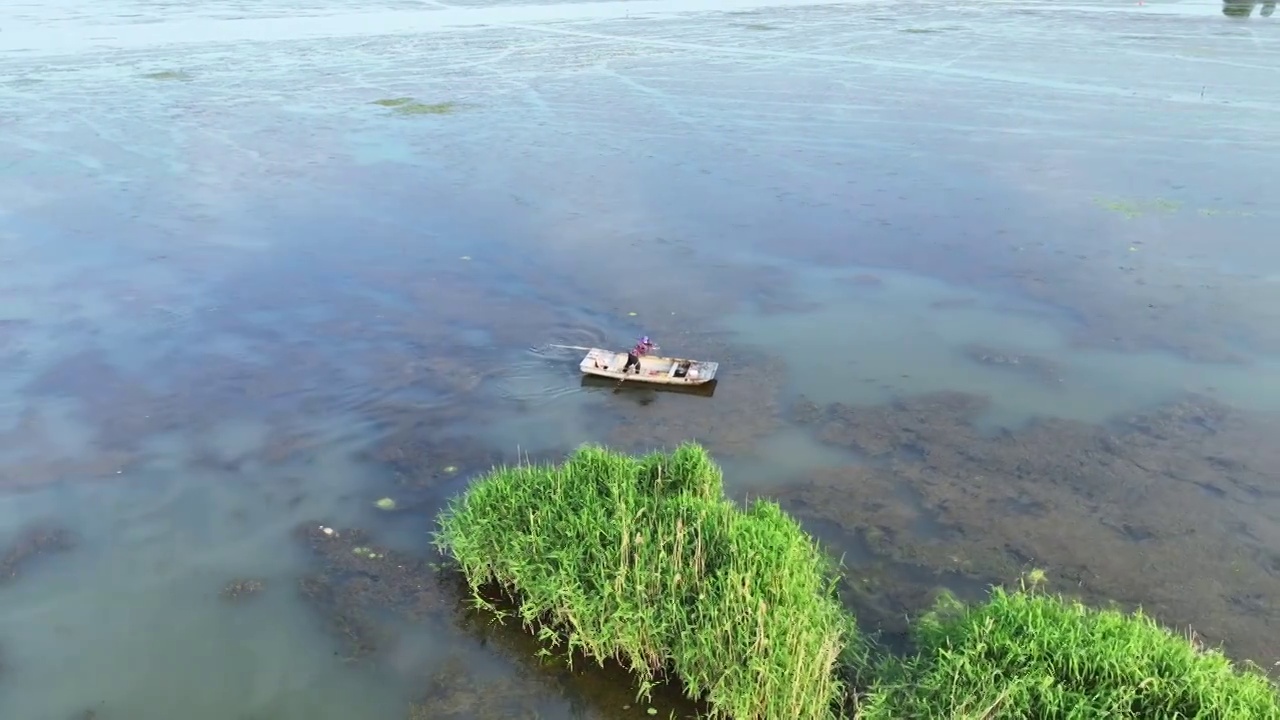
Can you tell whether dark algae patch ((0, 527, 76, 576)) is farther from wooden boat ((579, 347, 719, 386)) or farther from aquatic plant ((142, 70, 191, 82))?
aquatic plant ((142, 70, 191, 82))

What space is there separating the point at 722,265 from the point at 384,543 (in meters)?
8.61

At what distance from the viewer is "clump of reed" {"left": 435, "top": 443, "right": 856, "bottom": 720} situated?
287 inches

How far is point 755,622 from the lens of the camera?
24.3 ft

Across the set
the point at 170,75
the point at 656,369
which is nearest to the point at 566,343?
the point at 656,369

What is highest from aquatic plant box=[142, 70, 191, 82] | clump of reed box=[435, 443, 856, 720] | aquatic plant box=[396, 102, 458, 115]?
aquatic plant box=[142, 70, 191, 82]

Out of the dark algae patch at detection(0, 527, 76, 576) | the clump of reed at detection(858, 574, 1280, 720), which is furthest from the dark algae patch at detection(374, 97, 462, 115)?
the clump of reed at detection(858, 574, 1280, 720)

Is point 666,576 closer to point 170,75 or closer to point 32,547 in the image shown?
point 32,547

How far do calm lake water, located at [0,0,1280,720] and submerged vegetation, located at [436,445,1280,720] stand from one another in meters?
0.53

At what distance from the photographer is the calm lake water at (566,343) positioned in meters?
8.86

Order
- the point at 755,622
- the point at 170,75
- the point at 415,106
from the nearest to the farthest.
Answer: the point at 755,622
the point at 415,106
the point at 170,75

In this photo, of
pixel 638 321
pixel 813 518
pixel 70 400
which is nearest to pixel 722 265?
pixel 638 321

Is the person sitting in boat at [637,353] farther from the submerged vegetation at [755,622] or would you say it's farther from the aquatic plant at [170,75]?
the aquatic plant at [170,75]

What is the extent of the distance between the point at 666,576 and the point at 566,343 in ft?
20.4

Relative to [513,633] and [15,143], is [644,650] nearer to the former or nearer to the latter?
[513,633]
